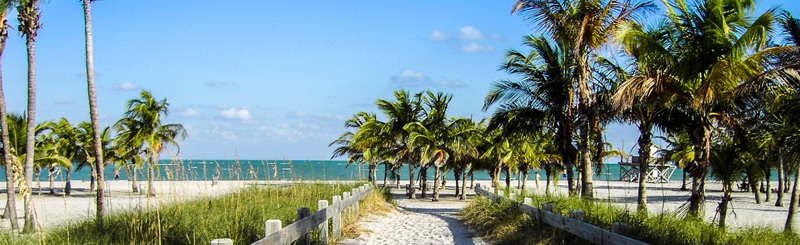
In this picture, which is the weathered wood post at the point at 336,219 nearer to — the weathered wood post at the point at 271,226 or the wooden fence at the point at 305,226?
the wooden fence at the point at 305,226

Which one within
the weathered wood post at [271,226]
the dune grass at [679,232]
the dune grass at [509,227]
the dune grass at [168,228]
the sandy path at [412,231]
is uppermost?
the weathered wood post at [271,226]

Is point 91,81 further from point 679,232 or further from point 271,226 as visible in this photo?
point 679,232

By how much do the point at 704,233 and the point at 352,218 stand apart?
299 inches

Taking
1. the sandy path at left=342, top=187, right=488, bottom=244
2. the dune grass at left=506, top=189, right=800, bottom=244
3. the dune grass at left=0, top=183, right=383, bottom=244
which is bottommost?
the sandy path at left=342, top=187, right=488, bottom=244

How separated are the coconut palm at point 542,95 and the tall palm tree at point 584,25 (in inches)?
118

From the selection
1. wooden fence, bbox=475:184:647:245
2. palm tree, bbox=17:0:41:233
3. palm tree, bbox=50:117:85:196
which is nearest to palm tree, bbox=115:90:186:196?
palm tree, bbox=50:117:85:196

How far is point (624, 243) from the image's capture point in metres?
6.23

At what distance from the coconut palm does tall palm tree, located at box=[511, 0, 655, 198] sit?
118 inches

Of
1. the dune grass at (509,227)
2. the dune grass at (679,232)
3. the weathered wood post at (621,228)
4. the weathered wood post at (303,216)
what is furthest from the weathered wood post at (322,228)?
the weathered wood post at (621,228)

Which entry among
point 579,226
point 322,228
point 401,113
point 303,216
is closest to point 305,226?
point 303,216

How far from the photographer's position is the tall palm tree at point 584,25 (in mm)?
13938

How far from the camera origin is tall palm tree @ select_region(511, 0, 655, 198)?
13.9m

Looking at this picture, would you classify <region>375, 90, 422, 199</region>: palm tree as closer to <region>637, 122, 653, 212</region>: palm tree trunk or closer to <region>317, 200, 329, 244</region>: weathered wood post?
<region>637, 122, 653, 212</region>: palm tree trunk

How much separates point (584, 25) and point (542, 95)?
4710mm
